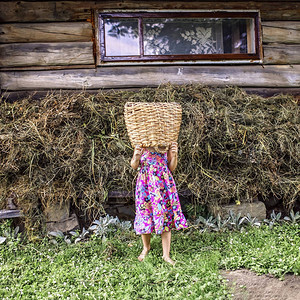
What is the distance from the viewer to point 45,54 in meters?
4.73

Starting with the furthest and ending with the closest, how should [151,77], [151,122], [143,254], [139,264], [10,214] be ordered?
[151,77] < [10,214] < [143,254] < [139,264] < [151,122]

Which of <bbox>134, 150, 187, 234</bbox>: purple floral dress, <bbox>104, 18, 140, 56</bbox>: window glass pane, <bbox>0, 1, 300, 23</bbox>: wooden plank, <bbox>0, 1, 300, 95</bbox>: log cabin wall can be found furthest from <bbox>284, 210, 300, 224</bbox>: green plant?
<bbox>104, 18, 140, 56</bbox>: window glass pane

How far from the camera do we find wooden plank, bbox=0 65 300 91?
4.74m

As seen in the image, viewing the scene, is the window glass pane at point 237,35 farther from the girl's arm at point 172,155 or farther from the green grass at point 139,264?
the green grass at point 139,264

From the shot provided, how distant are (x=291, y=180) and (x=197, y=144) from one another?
1.37 meters

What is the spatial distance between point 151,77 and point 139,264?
2.89 meters

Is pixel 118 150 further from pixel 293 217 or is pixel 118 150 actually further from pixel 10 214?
pixel 293 217

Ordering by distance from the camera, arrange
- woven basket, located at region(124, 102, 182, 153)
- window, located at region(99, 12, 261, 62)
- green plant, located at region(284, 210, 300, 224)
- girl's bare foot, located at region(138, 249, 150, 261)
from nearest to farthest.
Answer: woven basket, located at region(124, 102, 182, 153) → girl's bare foot, located at region(138, 249, 150, 261) → green plant, located at region(284, 210, 300, 224) → window, located at region(99, 12, 261, 62)

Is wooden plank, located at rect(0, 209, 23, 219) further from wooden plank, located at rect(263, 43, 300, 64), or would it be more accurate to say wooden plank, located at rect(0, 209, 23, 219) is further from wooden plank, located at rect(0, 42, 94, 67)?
wooden plank, located at rect(263, 43, 300, 64)

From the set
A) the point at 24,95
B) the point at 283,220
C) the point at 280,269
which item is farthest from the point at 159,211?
the point at 24,95

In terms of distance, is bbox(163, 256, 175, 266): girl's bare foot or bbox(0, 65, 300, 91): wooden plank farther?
bbox(0, 65, 300, 91): wooden plank

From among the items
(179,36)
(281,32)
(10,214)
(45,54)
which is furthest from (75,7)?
(281,32)

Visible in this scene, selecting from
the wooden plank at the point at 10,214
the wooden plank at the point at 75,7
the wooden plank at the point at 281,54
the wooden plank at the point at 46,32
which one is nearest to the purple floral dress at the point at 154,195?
the wooden plank at the point at 10,214

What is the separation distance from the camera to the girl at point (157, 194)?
122 inches
